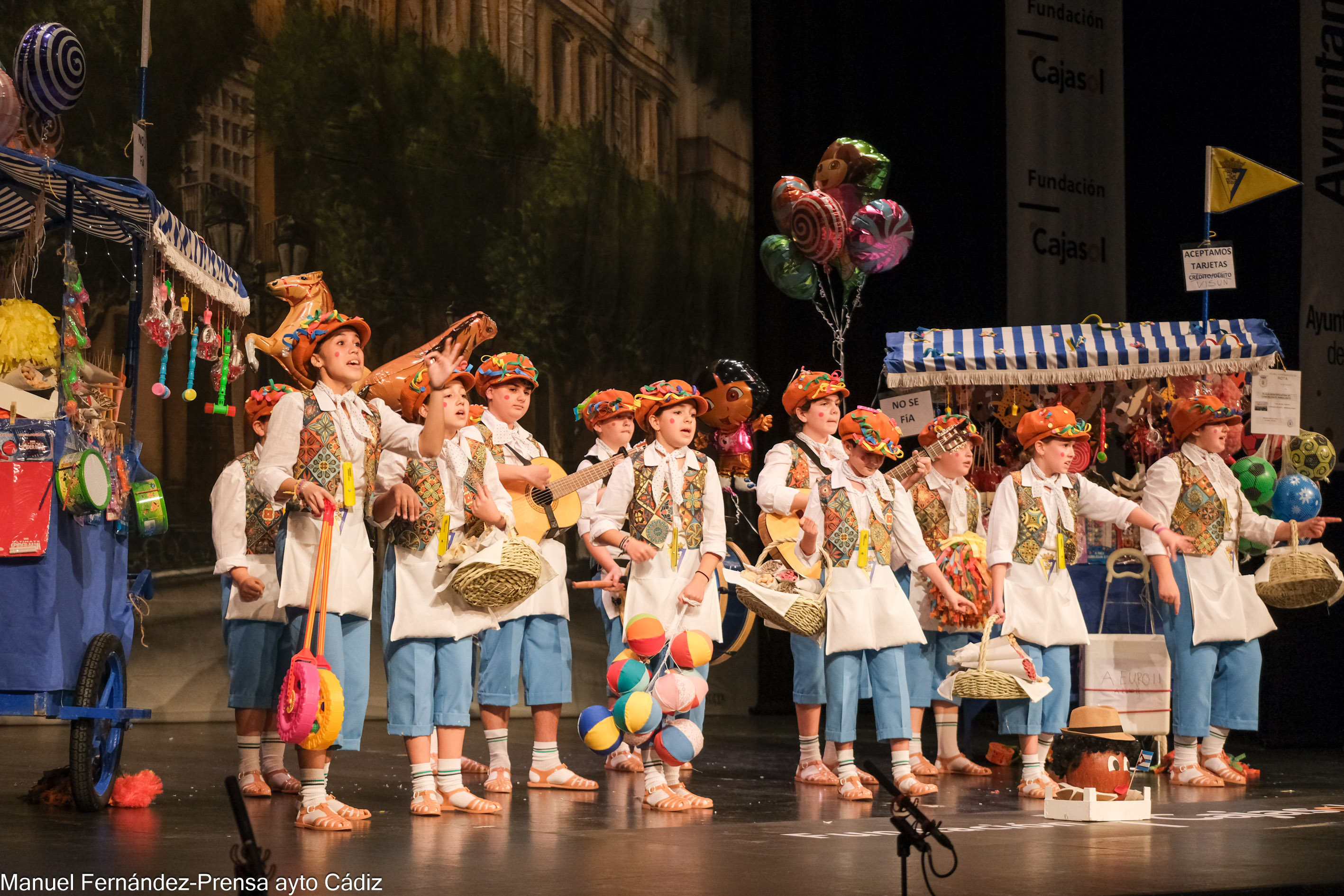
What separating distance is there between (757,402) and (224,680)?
3798mm

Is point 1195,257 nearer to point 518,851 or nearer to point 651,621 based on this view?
point 651,621

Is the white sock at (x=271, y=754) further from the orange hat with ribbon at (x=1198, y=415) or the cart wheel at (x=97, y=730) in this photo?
the orange hat with ribbon at (x=1198, y=415)

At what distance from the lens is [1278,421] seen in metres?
7.57

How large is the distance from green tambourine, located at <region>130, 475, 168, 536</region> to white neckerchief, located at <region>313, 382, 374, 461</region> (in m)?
0.91

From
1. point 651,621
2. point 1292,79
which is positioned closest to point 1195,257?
point 1292,79

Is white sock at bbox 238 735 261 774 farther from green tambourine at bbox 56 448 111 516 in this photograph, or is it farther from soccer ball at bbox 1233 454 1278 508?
soccer ball at bbox 1233 454 1278 508

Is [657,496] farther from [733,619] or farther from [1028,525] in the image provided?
[733,619]

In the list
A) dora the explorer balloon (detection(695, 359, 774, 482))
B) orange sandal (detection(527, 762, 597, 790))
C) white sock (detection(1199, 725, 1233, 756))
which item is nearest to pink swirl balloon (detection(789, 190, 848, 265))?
dora the explorer balloon (detection(695, 359, 774, 482))

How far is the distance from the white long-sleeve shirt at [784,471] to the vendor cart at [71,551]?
248 cm

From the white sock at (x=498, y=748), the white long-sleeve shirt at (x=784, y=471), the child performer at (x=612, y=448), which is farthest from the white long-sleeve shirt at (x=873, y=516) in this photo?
the white sock at (x=498, y=748)

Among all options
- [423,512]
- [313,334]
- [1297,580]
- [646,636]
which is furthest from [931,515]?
[313,334]

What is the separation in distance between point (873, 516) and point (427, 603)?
1950mm

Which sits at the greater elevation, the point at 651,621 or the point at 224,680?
the point at 651,621

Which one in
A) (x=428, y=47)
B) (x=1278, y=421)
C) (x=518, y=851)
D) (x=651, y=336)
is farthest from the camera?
(x=651, y=336)
